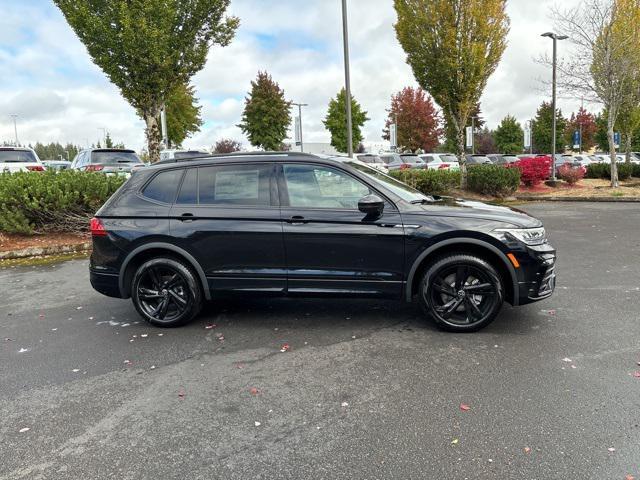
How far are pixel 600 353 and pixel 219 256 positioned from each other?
11.4 feet

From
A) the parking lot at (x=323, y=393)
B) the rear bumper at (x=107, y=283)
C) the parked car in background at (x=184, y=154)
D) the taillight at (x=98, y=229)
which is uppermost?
the parked car in background at (x=184, y=154)

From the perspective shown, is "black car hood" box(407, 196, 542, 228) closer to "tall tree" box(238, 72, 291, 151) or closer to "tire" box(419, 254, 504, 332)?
"tire" box(419, 254, 504, 332)

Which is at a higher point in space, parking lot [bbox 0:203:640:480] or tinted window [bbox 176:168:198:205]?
tinted window [bbox 176:168:198:205]

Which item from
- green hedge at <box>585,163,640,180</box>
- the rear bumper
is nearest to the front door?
the rear bumper

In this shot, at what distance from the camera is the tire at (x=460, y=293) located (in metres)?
4.48

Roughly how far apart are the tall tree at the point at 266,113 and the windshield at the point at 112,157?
32941 millimetres

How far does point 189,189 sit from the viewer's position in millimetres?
4984

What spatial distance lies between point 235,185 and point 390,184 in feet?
5.10

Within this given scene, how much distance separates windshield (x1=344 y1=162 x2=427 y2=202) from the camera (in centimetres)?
479

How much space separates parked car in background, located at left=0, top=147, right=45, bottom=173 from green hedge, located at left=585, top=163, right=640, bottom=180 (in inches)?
967

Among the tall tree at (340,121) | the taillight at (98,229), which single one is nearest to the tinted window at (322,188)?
the taillight at (98,229)

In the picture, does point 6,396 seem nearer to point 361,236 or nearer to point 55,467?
point 55,467

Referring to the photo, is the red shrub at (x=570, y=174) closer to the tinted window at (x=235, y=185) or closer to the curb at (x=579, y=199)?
the curb at (x=579, y=199)

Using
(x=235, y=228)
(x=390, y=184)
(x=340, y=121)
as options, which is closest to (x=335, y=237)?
(x=390, y=184)
